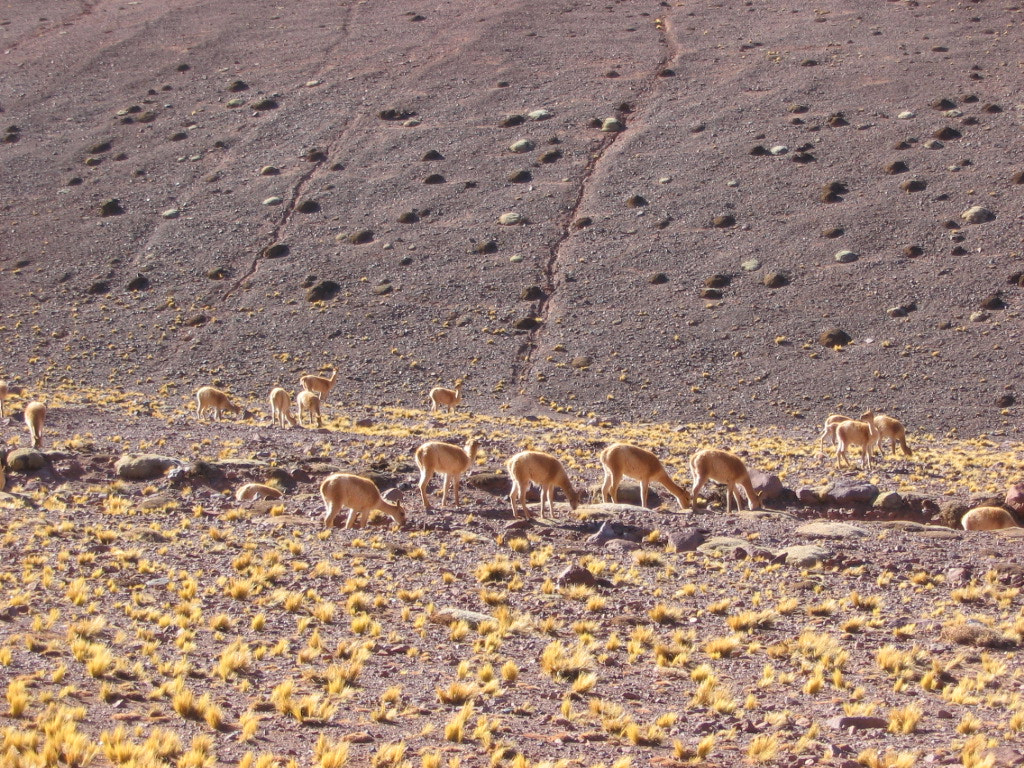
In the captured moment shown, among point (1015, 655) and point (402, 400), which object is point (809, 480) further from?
point (402, 400)

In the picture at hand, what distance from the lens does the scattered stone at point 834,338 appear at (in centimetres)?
4956

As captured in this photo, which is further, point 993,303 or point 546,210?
point 546,210

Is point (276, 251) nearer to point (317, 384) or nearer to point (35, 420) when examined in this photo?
point (317, 384)

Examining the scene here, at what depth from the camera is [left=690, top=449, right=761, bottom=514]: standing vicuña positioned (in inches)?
724

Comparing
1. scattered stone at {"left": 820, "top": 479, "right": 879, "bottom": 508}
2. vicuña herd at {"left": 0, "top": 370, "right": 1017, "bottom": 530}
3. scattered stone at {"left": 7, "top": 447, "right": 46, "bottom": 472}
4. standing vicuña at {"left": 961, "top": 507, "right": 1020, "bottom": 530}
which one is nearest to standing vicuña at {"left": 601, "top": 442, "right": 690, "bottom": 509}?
vicuña herd at {"left": 0, "top": 370, "right": 1017, "bottom": 530}

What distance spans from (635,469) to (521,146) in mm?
58596

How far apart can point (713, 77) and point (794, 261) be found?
30.9m

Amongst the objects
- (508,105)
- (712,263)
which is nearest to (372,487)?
(712,263)

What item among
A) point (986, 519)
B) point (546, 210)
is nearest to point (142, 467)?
point (986, 519)

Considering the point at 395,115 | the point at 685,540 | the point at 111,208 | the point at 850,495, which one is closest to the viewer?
the point at 685,540

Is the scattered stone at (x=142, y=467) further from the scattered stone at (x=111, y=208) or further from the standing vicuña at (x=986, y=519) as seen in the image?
the scattered stone at (x=111, y=208)

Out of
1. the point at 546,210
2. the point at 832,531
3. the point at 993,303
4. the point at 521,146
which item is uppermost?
the point at 521,146

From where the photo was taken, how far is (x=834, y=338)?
49.8m

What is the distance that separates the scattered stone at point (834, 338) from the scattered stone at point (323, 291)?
88.1 feet
